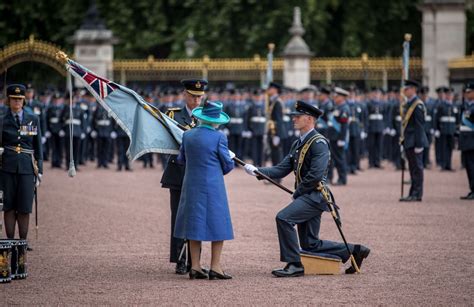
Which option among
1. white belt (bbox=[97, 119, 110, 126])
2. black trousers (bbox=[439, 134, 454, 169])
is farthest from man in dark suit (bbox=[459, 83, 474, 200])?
white belt (bbox=[97, 119, 110, 126])

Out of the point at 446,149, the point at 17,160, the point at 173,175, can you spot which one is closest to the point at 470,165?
the point at 446,149

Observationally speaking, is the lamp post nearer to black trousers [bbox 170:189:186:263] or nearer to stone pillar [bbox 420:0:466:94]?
stone pillar [bbox 420:0:466:94]

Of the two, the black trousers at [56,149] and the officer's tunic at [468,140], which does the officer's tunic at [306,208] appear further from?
the black trousers at [56,149]

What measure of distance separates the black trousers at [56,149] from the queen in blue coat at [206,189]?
16517 mm

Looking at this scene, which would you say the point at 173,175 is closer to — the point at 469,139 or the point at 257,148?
the point at 469,139

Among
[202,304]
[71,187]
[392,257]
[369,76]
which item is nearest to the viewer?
[202,304]

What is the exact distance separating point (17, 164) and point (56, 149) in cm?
1466

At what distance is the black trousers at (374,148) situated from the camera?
1055 inches

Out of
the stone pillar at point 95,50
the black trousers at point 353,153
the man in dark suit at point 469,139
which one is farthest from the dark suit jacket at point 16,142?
the stone pillar at point 95,50

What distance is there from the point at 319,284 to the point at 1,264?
9.48 feet

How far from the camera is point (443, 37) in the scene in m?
31.8

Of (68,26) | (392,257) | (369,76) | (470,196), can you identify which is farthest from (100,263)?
(68,26)

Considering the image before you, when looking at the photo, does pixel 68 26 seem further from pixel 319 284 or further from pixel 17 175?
pixel 319 284

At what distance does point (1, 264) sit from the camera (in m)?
10.6
